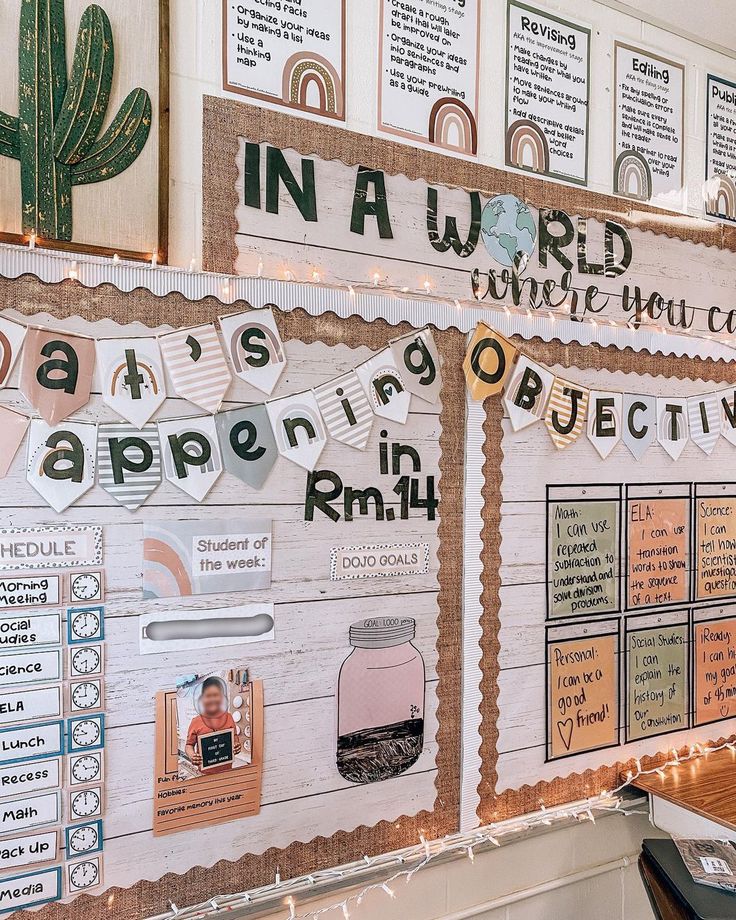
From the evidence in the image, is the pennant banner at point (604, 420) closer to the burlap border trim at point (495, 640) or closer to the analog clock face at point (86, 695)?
the burlap border trim at point (495, 640)

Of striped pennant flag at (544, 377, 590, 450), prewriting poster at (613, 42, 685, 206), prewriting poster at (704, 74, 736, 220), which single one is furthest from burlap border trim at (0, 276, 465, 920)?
prewriting poster at (704, 74, 736, 220)

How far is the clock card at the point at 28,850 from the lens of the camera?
1.19 m

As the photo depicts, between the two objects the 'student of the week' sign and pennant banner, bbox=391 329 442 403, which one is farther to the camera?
pennant banner, bbox=391 329 442 403

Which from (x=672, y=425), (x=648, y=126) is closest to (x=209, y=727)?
(x=672, y=425)

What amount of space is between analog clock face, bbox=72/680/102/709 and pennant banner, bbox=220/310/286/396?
0.59 m

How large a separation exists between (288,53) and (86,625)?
111 cm

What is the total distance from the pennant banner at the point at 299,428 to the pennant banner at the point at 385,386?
0.12 metres

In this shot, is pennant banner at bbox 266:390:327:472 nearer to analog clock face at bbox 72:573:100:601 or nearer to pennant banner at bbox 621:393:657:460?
analog clock face at bbox 72:573:100:601

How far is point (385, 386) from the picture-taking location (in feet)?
4.94

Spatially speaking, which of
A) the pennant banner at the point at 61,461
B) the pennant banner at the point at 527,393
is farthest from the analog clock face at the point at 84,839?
the pennant banner at the point at 527,393

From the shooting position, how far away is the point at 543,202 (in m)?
1.72

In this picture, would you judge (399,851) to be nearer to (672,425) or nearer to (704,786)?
(704,786)

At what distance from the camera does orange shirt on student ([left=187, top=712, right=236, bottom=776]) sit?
52.1 inches

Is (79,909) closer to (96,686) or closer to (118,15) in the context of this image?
(96,686)
